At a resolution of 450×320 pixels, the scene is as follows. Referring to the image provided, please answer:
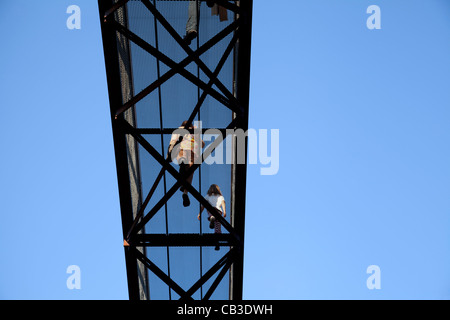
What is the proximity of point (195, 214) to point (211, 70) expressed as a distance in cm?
281

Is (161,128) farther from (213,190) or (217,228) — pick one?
(217,228)

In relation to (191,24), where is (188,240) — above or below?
below

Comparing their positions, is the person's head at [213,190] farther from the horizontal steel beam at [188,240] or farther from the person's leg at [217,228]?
the horizontal steel beam at [188,240]

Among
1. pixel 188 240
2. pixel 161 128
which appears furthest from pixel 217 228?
pixel 161 128

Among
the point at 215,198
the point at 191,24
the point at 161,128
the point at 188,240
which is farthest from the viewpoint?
the point at 215,198

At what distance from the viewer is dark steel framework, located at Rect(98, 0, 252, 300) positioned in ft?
25.8

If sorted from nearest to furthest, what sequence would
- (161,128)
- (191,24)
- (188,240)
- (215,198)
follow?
1. (191,24)
2. (161,128)
3. (188,240)
4. (215,198)

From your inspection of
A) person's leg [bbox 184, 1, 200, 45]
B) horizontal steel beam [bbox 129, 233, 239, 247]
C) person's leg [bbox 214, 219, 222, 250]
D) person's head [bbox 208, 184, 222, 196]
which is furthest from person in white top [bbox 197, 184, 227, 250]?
person's leg [bbox 184, 1, 200, 45]

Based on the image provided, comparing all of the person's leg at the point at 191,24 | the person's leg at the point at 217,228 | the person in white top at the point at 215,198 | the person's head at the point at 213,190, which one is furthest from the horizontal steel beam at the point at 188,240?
the person's leg at the point at 191,24

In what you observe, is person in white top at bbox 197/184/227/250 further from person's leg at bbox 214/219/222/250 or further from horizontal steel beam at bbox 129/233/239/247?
horizontal steel beam at bbox 129/233/239/247

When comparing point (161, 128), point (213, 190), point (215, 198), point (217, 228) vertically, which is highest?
point (161, 128)

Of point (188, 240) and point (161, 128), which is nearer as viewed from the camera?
point (161, 128)

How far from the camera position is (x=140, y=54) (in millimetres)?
8539

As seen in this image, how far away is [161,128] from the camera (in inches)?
346
